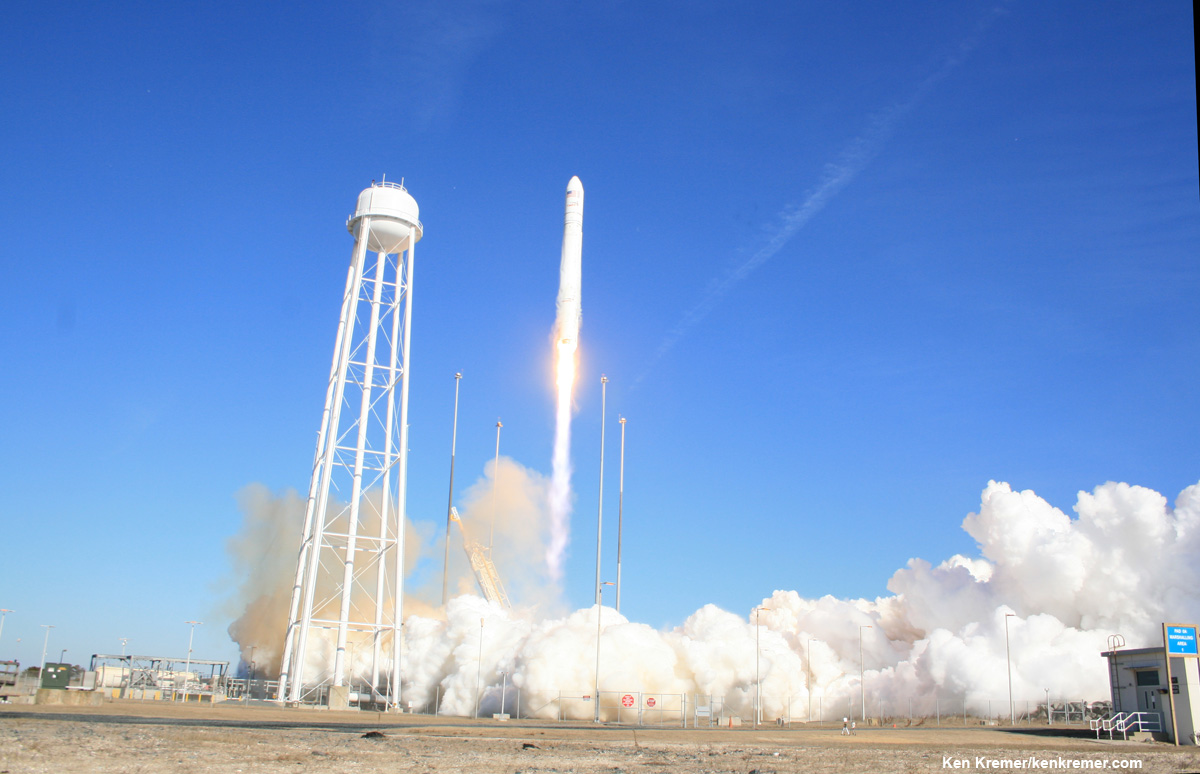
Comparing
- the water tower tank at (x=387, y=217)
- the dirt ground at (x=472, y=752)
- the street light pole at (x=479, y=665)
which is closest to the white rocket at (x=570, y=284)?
the water tower tank at (x=387, y=217)

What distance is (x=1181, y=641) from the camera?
3778 cm

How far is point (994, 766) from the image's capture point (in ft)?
74.1

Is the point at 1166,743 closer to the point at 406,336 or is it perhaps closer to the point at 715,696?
the point at 715,696

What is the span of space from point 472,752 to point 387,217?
36.0 m

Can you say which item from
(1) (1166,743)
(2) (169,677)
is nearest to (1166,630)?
(1) (1166,743)

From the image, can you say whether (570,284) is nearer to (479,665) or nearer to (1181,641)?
(479,665)

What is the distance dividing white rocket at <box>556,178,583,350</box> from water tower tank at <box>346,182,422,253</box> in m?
8.88

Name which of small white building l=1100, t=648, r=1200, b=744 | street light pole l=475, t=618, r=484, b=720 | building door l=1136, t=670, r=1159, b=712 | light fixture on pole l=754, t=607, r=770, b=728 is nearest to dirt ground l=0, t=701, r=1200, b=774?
small white building l=1100, t=648, r=1200, b=744

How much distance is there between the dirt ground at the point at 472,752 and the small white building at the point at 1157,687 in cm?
374

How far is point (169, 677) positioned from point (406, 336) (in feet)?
148

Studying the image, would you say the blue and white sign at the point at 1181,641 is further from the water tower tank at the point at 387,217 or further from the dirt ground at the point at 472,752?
the water tower tank at the point at 387,217

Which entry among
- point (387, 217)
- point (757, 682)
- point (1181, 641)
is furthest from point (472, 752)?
point (757, 682)

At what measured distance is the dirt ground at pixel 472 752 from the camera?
16.8 meters

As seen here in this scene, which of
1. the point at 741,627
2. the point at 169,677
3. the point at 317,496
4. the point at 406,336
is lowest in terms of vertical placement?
the point at 169,677
